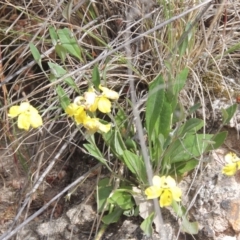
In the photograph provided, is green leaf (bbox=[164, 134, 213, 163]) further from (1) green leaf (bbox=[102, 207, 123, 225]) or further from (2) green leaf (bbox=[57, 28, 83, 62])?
(2) green leaf (bbox=[57, 28, 83, 62])

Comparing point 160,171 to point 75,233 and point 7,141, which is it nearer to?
point 75,233

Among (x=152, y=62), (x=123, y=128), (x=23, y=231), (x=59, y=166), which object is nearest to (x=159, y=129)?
(x=123, y=128)

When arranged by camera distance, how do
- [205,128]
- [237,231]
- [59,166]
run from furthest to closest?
[59,166], [205,128], [237,231]

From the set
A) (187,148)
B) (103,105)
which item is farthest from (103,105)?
(187,148)

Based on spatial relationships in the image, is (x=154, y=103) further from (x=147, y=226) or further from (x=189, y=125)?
(x=147, y=226)

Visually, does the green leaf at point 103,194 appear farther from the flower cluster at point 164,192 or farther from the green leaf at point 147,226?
the flower cluster at point 164,192

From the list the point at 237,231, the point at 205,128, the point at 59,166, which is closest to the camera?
the point at 237,231

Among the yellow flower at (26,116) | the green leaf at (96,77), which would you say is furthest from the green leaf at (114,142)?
the yellow flower at (26,116)
